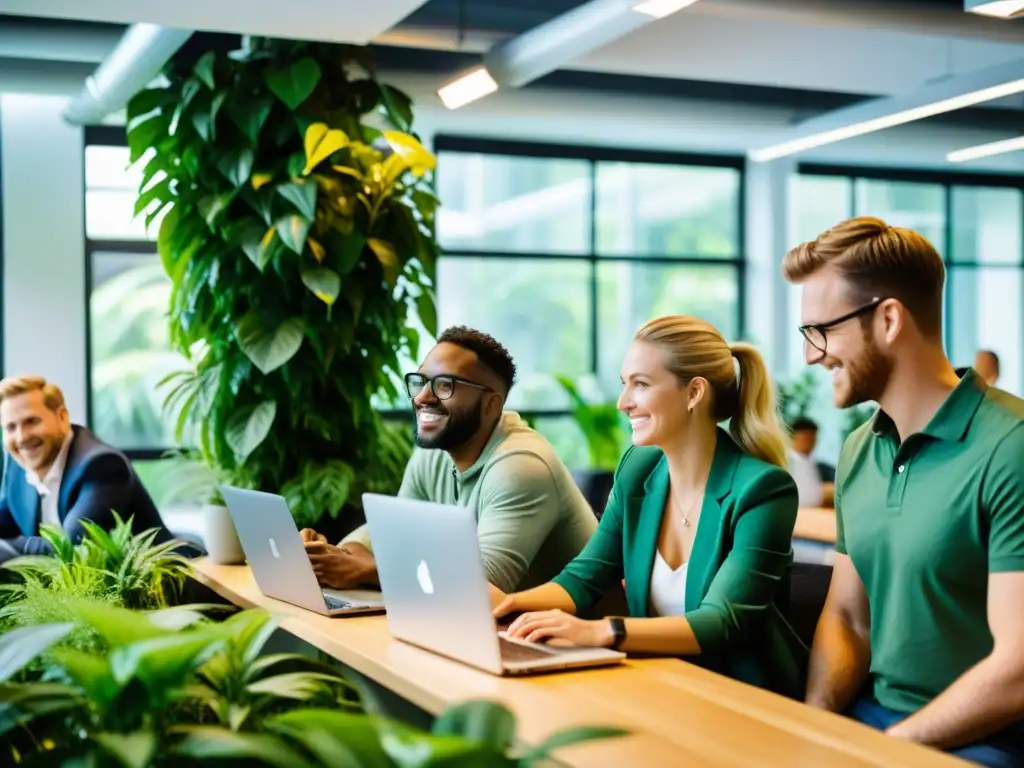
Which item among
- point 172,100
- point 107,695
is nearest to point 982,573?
point 107,695

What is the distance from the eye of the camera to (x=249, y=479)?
424 centimetres

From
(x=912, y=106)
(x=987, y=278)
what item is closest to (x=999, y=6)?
(x=912, y=106)

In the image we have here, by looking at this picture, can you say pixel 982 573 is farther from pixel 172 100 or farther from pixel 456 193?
pixel 456 193

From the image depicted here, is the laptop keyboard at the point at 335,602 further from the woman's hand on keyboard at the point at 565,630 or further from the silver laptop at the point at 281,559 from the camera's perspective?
the woman's hand on keyboard at the point at 565,630

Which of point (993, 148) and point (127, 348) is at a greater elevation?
point (993, 148)

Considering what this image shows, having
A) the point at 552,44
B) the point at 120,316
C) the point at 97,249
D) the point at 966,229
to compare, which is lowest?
the point at 120,316

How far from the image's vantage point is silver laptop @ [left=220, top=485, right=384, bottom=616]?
2.63m

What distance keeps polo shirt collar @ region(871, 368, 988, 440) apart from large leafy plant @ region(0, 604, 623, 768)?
2.91 feet

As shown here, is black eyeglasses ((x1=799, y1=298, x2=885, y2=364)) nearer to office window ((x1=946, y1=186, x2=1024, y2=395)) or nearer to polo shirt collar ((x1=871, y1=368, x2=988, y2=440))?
polo shirt collar ((x1=871, y1=368, x2=988, y2=440))

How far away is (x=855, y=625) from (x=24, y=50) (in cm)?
480

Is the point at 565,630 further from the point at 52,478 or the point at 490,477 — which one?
the point at 52,478

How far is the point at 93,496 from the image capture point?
4.02 m

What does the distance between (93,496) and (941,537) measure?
2.87m

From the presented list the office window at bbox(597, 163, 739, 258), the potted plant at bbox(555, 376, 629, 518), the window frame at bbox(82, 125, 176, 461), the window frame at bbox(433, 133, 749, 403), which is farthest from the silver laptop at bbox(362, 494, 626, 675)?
the office window at bbox(597, 163, 739, 258)
